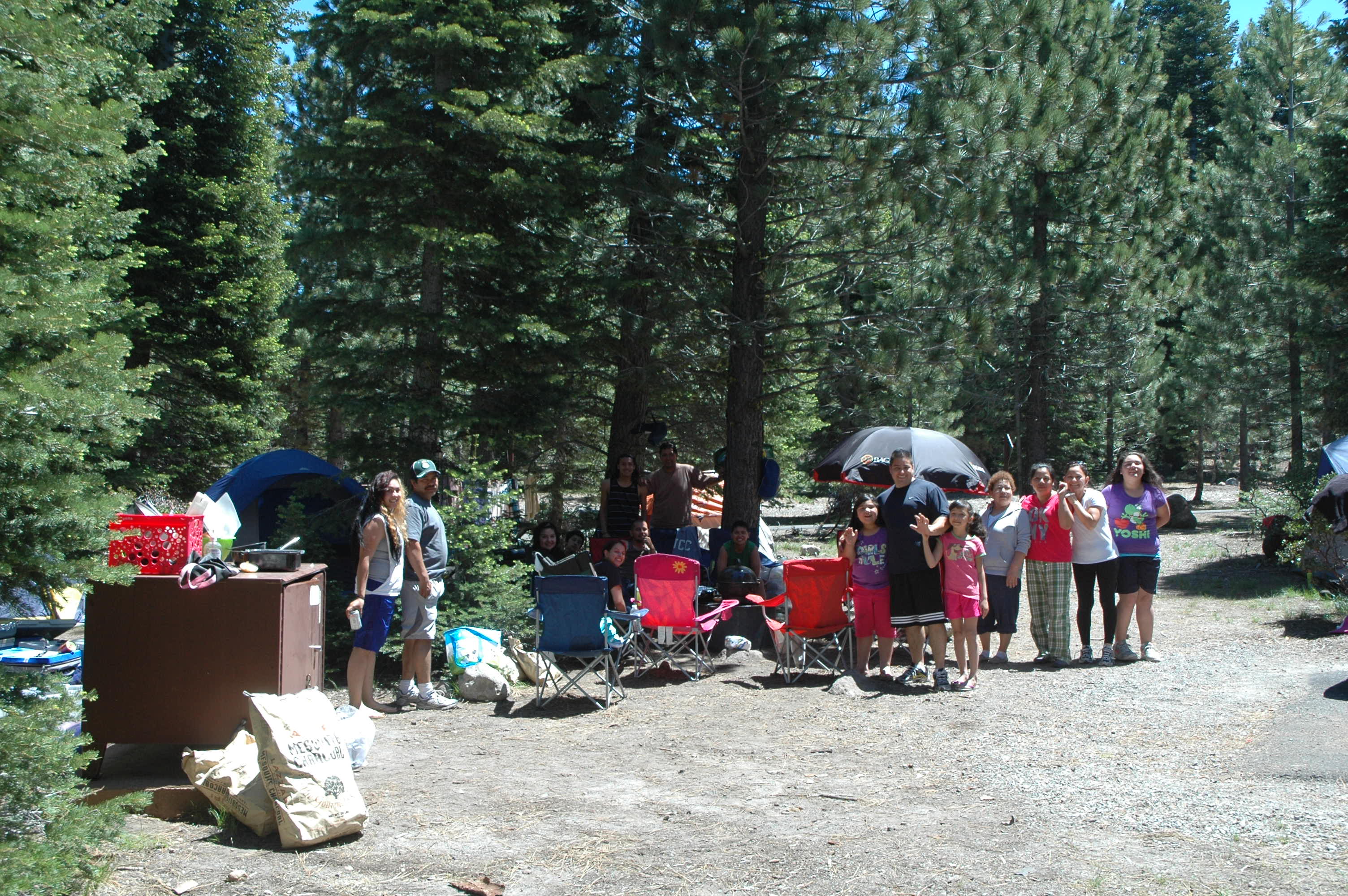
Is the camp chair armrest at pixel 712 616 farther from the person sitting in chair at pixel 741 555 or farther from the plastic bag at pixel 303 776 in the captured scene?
the plastic bag at pixel 303 776

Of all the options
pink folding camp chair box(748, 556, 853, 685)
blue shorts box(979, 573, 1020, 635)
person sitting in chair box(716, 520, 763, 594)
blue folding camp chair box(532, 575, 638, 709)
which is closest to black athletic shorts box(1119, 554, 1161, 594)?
blue shorts box(979, 573, 1020, 635)

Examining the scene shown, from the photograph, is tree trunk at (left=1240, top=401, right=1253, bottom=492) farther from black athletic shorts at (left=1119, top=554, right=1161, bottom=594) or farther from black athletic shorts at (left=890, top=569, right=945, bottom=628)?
black athletic shorts at (left=890, top=569, right=945, bottom=628)

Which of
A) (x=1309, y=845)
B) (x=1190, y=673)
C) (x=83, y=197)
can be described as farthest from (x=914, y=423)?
(x=83, y=197)

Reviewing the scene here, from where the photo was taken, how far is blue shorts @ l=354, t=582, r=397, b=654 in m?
6.69

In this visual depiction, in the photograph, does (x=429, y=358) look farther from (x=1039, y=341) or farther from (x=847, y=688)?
(x=1039, y=341)

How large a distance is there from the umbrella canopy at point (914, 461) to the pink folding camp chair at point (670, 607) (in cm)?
303

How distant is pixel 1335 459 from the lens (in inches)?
474

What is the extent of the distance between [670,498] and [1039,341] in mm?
14348

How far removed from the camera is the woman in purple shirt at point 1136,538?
7930 millimetres

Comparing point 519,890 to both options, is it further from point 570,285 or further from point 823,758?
point 570,285

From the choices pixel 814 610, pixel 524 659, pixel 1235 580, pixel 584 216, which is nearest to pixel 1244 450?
pixel 1235 580

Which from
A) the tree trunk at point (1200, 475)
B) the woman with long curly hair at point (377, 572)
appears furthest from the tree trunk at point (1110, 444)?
the woman with long curly hair at point (377, 572)

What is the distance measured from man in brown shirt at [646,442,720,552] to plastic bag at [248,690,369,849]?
6.06 meters

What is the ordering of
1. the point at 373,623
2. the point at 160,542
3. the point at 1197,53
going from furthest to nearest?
the point at 1197,53 < the point at 373,623 < the point at 160,542
